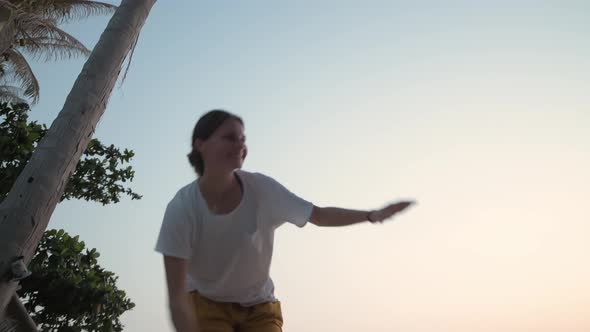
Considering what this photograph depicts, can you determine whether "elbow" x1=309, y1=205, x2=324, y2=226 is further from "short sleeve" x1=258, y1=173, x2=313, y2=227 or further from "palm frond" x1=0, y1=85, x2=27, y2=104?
"palm frond" x1=0, y1=85, x2=27, y2=104

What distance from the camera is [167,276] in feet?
10.1

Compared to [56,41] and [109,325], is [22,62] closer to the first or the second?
[56,41]

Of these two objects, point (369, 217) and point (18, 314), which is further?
point (18, 314)

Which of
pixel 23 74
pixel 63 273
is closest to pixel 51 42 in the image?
pixel 23 74

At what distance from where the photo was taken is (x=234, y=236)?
3.31 metres

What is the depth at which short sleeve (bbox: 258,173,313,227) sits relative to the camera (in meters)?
3.46

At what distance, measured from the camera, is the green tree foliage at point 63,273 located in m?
8.11

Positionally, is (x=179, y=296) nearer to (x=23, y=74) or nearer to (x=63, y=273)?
(x=63, y=273)

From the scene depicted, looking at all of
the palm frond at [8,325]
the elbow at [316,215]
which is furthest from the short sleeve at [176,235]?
the palm frond at [8,325]

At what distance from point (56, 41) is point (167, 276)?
13.6 m

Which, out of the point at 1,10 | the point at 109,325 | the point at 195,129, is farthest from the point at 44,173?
the point at 1,10

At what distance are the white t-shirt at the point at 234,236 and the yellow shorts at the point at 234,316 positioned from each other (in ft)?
0.12

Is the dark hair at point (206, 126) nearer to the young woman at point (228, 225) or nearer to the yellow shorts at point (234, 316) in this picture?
the young woman at point (228, 225)

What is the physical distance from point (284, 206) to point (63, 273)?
560 centimetres
